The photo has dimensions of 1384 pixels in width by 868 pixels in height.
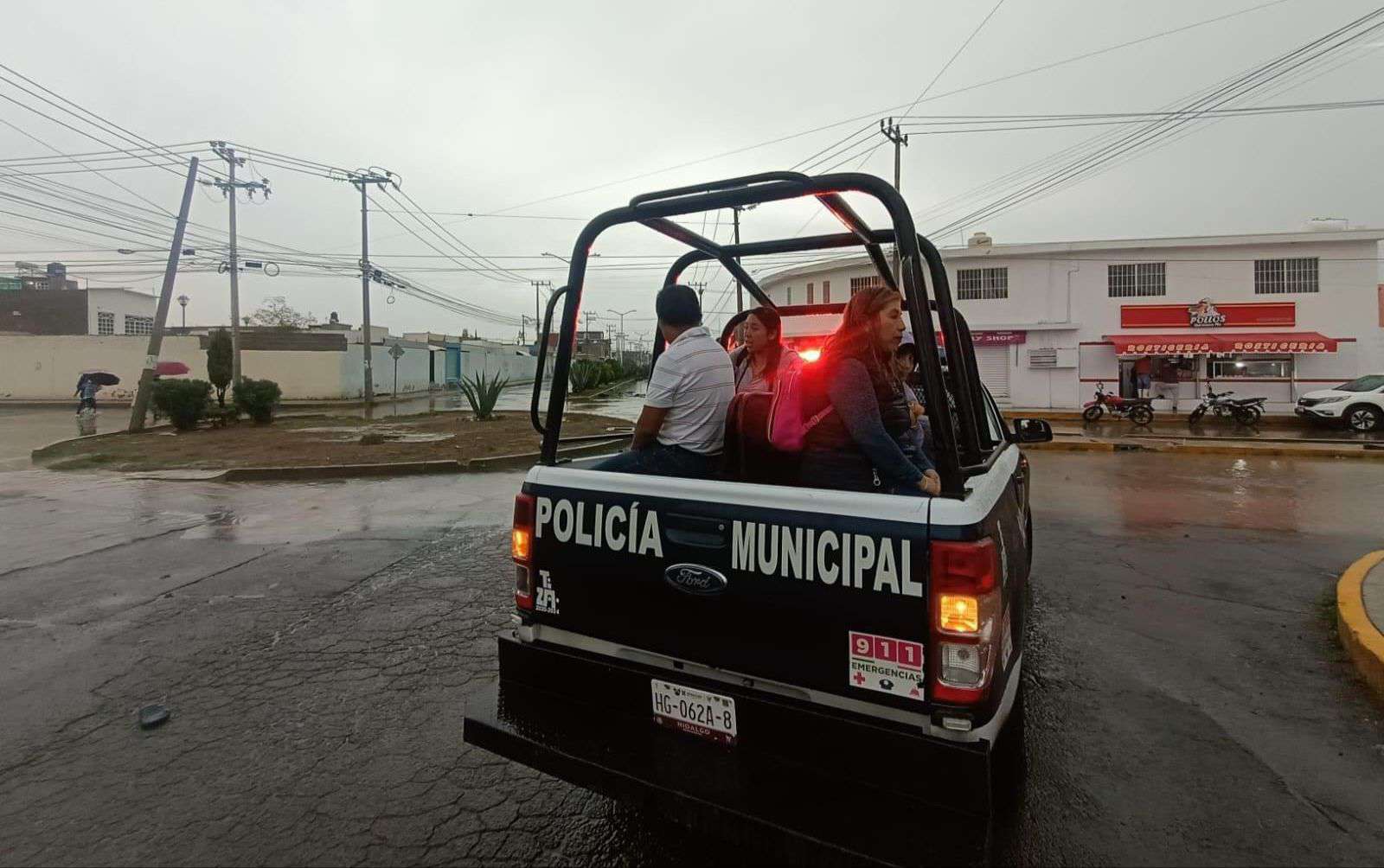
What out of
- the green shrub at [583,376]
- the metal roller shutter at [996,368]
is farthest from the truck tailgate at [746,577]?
the green shrub at [583,376]

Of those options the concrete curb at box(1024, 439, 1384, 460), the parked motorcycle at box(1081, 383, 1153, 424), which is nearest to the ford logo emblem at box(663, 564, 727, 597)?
the concrete curb at box(1024, 439, 1384, 460)

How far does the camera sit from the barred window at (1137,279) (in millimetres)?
27562

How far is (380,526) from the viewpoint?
7680 millimetres

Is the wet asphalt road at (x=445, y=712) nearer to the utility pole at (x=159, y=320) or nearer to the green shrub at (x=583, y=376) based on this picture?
the utility pole at (x=159, y=320)

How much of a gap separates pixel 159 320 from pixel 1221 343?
110 ft

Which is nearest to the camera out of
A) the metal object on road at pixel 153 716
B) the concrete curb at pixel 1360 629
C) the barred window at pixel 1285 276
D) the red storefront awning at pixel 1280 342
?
the metal object on road at pixel 153 716

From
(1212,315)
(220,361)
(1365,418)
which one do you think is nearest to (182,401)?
(220,361)

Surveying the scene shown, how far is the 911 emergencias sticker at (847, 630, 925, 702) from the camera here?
1971 millimetres

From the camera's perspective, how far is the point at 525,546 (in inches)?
104

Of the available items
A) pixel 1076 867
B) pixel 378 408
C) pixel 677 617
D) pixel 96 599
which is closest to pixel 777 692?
pixel 677 617

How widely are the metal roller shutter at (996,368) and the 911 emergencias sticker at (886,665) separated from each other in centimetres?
2923

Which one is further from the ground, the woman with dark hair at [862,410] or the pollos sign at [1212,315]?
the pollos sign at [1212,315]

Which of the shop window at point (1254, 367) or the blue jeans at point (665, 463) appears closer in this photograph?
the blue jeans at point (665, 463)

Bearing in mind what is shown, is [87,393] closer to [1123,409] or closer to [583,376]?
[583,376]
